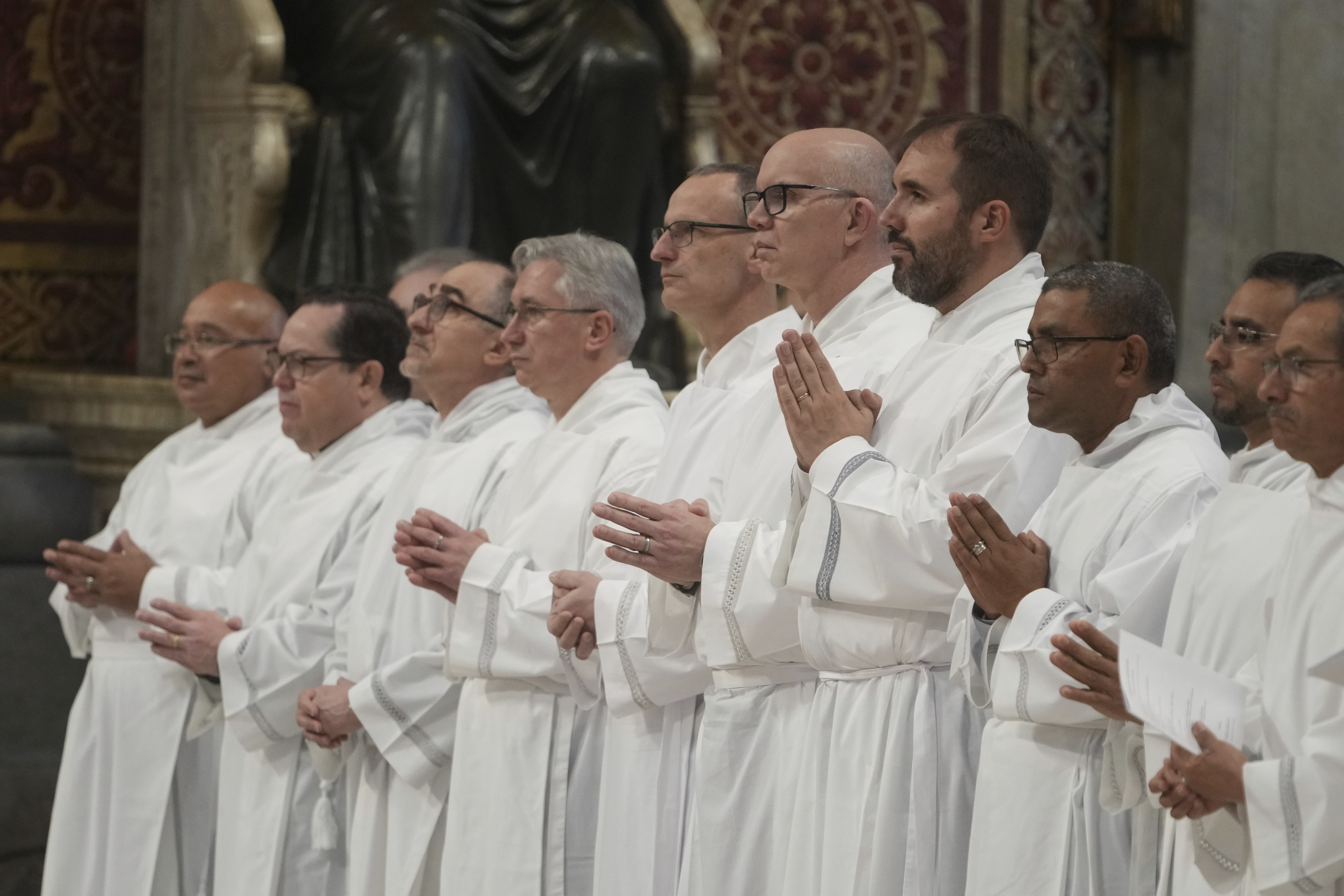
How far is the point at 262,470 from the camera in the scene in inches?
221

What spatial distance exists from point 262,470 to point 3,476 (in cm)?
178

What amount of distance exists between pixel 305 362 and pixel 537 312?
3.07 ft

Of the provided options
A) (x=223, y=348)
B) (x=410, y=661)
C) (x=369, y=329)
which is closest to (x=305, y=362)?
(x=369, y=329)

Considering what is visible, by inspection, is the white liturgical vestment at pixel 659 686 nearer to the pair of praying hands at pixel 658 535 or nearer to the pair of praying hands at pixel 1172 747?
the pair of praying hands at pixel 658 535

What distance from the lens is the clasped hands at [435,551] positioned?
4383 millimetres

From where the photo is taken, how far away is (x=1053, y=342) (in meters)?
3.26

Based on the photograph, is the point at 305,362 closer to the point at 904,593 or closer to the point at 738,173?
the point at 738,173

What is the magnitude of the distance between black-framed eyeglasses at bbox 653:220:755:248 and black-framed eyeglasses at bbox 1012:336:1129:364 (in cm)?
106

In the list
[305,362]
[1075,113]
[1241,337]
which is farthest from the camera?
[1075,113]

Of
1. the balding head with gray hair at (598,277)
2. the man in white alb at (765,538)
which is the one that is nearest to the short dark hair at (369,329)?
the balding head with gray hair at (598,277)

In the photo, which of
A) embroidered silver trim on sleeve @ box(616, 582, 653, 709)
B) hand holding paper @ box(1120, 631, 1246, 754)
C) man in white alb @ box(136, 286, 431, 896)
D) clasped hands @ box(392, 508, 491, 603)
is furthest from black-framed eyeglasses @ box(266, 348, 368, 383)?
hand holding paper @ box(1120, 631, 1246, 754)

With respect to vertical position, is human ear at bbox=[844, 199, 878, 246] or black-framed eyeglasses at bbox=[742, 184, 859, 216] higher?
black-framed eyeglasses at bbox=[742, 184, 859, 216]

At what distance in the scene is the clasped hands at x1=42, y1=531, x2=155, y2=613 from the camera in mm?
5324

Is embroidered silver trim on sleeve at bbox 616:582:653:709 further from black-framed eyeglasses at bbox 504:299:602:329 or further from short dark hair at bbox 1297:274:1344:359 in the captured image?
short dark hair at bbox 1297:274:1344:359
